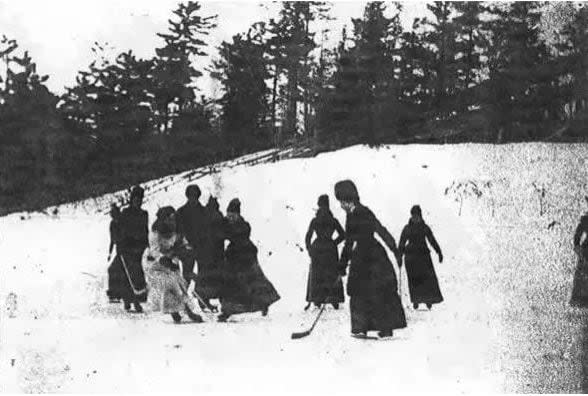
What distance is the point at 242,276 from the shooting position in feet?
39.2

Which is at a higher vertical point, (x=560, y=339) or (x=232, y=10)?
(x=232, y=10)

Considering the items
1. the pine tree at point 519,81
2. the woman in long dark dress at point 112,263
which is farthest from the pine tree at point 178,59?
the woman in long dark dress at point 112,263

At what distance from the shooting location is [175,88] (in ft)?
110

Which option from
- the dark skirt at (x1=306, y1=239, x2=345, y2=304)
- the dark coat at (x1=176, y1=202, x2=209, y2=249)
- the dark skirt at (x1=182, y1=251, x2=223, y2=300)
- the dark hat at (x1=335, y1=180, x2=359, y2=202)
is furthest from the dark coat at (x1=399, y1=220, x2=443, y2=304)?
the dark hat at (x1=335, y1=180, x2=359, y2=202)

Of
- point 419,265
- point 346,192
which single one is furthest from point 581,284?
point 346,192

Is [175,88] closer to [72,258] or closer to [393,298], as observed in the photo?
[72,258]

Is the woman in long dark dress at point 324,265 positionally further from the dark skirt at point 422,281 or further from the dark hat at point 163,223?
the dark hat at point 163,223

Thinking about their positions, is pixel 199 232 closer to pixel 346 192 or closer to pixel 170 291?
pixel 170 291

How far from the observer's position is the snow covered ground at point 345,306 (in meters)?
8.03

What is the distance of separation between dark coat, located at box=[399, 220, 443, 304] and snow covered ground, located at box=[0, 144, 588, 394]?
323 millimetres

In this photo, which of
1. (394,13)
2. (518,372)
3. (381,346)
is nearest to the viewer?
(518,372)

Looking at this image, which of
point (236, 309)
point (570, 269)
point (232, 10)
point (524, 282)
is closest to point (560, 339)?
point (236, 309)

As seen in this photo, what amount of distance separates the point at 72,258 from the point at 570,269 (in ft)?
36.2

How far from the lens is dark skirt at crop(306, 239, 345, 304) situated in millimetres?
13273
